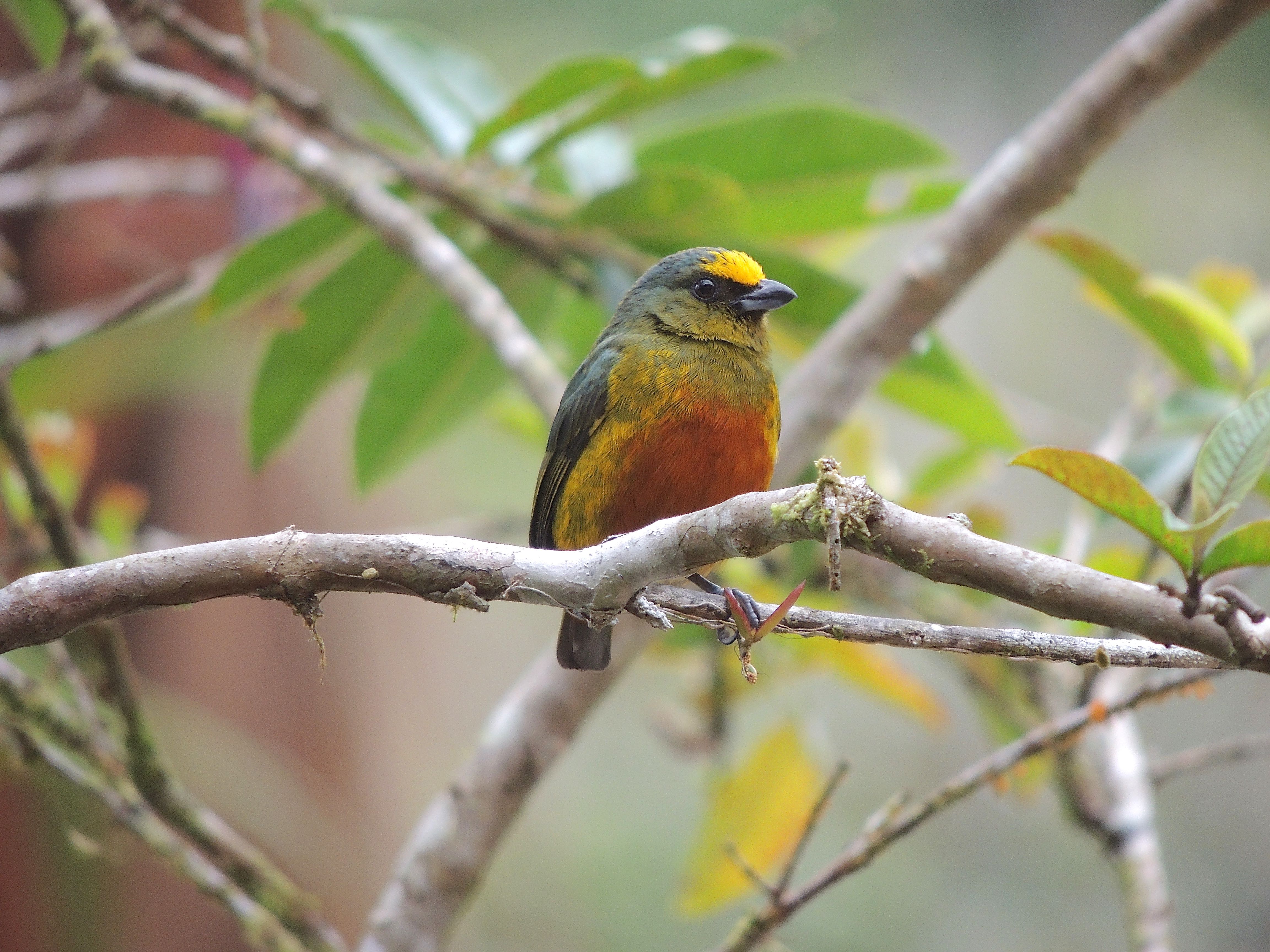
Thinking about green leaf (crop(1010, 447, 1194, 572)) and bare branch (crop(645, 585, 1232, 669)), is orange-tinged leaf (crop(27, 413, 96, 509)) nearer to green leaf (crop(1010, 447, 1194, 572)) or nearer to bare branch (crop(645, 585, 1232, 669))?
bare branch (crop(645, 585, 1232, 669))

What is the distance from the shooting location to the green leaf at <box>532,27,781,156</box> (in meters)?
2.92

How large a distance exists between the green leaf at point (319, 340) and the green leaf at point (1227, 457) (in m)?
2.43

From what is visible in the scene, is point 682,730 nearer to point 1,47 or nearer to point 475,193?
point 475,193

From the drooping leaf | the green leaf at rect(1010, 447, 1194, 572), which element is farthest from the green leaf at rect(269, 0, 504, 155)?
the green leaf at rect(1010, 447, 1194, 572)

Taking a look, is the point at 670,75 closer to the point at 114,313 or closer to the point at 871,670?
the point at 114,313

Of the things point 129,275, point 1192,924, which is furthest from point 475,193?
point 1192,924

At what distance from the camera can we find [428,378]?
3424 mm

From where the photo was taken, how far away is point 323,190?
3043 mm

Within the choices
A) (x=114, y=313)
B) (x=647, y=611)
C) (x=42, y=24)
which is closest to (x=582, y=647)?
(x=647, y=611)

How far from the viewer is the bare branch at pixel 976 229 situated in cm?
267

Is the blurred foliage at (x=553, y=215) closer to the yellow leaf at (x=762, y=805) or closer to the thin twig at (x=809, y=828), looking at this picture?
the yellow leaf at (x=762, y=805)

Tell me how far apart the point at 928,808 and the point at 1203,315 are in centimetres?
155

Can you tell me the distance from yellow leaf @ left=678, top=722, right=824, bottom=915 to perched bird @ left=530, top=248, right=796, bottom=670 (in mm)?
1123

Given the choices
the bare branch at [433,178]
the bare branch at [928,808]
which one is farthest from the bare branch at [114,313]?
the bare branch at [928,808]
